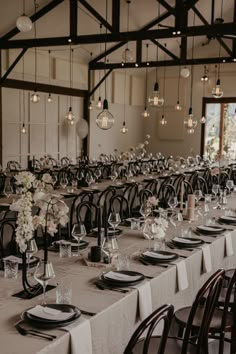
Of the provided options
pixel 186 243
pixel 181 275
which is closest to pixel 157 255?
pixel 181 275

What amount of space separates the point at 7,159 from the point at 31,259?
29.1 feet

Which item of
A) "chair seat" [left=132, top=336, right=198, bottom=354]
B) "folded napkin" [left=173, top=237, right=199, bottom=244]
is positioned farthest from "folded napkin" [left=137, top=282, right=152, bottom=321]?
"folded napkin" [left=173, top=237, right=199, bottom=244]

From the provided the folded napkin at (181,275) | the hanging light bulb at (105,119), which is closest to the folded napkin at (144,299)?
the folded napkin at (181,275)

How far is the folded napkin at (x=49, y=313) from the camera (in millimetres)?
2393

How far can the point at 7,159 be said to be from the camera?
11906 mm

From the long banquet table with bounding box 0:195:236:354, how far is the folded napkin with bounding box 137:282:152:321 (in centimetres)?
3

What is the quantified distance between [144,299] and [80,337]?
70 centimetres

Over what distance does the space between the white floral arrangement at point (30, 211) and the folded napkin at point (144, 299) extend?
25.5 inches

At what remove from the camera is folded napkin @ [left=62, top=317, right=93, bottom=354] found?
2.33 meters

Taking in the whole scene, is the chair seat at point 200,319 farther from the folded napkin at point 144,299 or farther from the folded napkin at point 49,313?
the folded napkin at point 49,313

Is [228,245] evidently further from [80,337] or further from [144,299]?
[80,337]

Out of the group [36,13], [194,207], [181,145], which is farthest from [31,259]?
[181,145]

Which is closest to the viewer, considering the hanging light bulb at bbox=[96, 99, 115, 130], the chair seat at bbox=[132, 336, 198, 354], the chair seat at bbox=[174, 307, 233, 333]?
the chair seat at bbox=[132, 336, 198, 354]

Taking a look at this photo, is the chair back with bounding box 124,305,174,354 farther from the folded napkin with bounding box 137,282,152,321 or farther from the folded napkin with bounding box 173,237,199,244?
the folded napkin with bounding box 173,237,199,244
